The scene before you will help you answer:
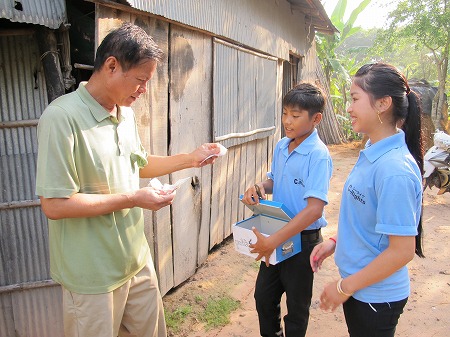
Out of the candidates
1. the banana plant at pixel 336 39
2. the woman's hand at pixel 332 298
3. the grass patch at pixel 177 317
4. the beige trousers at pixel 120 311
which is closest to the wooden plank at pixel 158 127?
the grass patch at pixel 177 317

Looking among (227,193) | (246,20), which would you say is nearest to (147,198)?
(227,193)

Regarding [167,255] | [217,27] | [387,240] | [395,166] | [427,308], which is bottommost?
[427,308]

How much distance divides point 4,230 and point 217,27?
2.81 meters

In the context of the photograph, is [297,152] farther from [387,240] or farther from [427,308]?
[427,308]

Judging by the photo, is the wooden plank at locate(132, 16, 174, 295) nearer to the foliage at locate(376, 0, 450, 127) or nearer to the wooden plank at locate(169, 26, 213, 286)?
the wooden plank at locate(169, 26, 213, 286)

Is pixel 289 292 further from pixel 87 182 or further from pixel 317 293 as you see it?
pixel 317 293

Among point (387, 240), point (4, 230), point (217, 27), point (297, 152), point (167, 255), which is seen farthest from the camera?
point (217, 27)

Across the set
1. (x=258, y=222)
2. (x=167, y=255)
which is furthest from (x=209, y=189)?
(x=258, y=222)

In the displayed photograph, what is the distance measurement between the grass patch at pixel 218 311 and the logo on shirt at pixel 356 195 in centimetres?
217

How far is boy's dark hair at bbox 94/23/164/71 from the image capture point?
5.63 feet

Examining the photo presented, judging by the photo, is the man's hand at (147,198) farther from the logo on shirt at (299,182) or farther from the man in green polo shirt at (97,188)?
the logo on shirt at (299,182)

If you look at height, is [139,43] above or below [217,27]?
below

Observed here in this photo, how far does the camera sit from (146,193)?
177 cm

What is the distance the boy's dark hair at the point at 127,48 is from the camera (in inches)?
67.6
